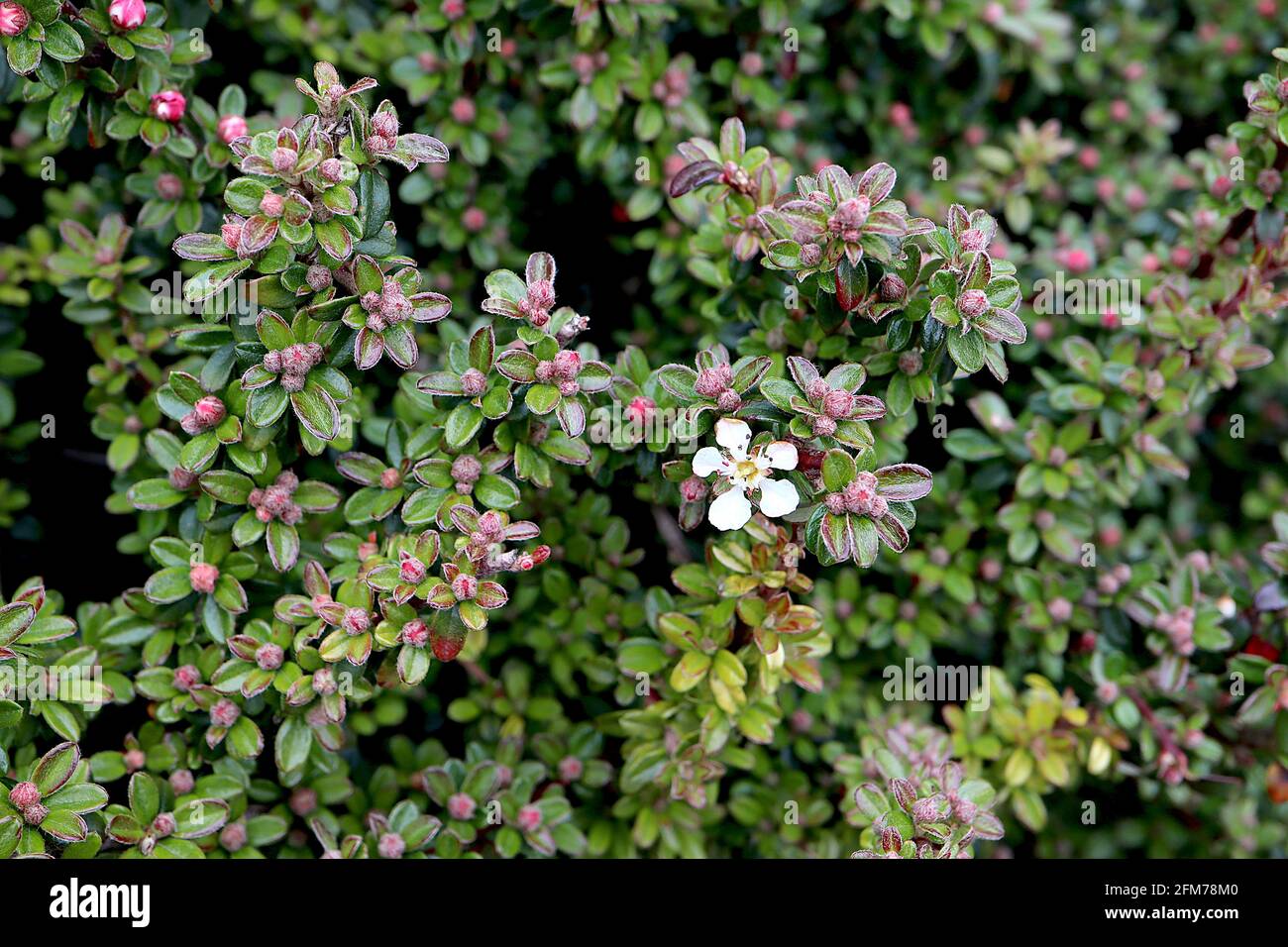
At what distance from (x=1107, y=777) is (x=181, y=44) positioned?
262cm

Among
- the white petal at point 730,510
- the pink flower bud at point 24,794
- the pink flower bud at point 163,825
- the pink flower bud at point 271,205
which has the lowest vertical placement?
the pink flower bud at point 163,825

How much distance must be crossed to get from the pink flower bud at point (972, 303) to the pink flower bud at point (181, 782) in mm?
1601

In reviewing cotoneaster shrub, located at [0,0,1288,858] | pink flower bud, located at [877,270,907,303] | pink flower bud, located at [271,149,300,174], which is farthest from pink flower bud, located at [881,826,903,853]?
pink flower bud, located at [271,149,300,174]

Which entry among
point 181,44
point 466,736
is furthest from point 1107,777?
→ point 181,44

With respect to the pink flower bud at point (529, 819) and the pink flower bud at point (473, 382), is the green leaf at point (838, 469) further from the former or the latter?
the pink flower bud at point (529, 819)

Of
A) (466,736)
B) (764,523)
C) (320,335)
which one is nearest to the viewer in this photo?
(320,335)

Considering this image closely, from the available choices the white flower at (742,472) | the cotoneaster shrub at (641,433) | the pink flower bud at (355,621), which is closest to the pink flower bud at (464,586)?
the cotoneaster shrub at (641,433)

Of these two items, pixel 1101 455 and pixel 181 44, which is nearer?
pixel 181 44

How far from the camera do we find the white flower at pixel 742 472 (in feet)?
5.60

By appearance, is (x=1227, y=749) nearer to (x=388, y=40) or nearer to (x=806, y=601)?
(x=806, y=601)

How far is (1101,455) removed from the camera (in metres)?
2.46

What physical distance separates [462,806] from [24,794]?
761mm

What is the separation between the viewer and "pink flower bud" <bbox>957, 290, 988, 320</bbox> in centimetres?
170

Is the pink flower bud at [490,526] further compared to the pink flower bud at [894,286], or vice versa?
the pink flower bud at [894,286]
